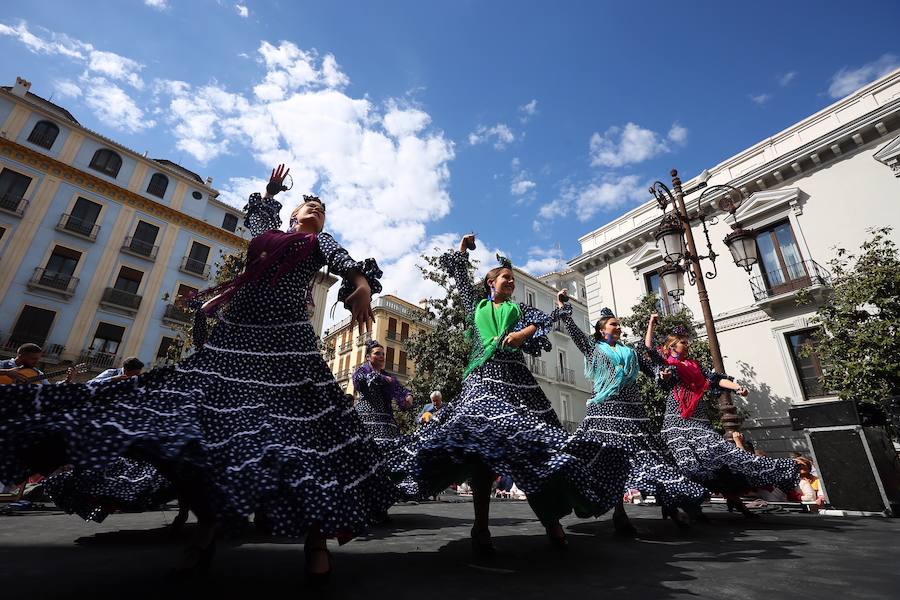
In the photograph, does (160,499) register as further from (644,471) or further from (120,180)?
(120,180)

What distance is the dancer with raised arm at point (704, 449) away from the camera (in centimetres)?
435

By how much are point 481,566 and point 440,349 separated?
14.5 metres

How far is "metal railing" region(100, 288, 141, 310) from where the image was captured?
21.1m

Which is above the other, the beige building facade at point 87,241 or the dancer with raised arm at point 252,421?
the beige building facade at point 87,241

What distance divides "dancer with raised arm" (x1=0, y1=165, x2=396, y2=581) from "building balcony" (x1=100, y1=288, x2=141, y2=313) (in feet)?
78.0

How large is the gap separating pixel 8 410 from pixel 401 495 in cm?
159

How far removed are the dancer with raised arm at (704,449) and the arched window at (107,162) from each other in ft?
93.5

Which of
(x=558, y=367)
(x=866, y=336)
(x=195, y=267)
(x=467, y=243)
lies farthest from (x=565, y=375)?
(x=467, y=243)

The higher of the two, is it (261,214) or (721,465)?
(261,214)

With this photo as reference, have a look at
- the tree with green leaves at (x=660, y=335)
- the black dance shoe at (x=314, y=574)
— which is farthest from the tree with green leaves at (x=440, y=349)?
the black dance shoe at (x=314, y=574)

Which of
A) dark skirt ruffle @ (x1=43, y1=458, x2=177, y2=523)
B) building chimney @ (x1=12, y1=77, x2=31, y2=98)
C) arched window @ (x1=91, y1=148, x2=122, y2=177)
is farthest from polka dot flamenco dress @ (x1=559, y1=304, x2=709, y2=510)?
building chimney @ (x1=12, y1=77, x2=31, y2=98)

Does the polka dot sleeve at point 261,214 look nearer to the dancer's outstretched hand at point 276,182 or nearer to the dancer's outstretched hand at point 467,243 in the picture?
the dancer's outstretched hand at point 276,182

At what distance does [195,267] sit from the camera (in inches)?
956

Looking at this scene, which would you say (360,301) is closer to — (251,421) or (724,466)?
(251,421)
